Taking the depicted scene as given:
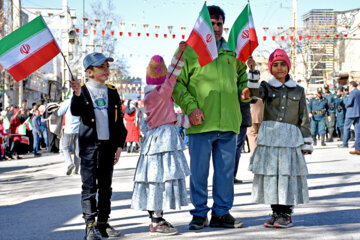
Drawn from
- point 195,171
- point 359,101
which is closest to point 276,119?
point 195,171

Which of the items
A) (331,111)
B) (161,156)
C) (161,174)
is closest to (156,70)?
(161,156)

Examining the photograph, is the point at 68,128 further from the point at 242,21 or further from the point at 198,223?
the point at 198,223

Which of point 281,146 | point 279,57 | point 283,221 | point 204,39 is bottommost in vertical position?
point 283,221

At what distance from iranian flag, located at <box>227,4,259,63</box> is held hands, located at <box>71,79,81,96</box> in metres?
1.89

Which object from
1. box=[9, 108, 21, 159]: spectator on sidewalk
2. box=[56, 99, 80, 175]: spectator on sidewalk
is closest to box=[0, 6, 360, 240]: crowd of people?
box=[56, 99, 80, 175]: spectator on sidewalk

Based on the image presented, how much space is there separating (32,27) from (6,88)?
25721mm

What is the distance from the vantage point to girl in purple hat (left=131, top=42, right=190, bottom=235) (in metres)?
5.63

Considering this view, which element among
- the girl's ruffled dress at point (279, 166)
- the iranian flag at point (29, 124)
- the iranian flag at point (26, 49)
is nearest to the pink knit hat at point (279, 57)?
the girl's ruffled dress at point (279, 166)

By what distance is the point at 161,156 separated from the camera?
5.75 meters

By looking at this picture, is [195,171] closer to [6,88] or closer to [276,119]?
[276,119]

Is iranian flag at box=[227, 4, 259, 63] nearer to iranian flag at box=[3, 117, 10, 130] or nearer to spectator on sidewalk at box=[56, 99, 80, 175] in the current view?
spectator on sidewalk at box=[56, 99, 80, 175]

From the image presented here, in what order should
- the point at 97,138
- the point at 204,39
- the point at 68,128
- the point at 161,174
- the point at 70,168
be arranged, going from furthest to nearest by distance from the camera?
the point at 70,168
the point at 68,128
the point at 204,39
the point at 161,174
the point at 97,138

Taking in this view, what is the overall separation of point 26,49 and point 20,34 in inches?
6.3

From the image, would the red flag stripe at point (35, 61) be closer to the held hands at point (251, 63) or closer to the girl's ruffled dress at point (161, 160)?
the girl's ruffled dress at point (161, 160)
